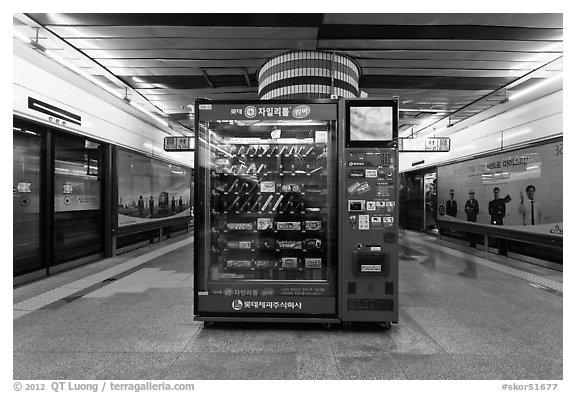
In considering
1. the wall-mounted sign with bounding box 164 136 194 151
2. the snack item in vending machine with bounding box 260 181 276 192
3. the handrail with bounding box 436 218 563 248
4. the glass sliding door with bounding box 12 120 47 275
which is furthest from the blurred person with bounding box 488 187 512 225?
the glass sliding door with bounding box 12 120 47 275

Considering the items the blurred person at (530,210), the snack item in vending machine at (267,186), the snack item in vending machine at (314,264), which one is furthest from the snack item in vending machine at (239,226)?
the blurred person at (530,210)

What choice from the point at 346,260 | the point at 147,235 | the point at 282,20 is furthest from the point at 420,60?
the point at 147,235

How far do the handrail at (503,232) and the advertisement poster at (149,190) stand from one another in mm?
8995

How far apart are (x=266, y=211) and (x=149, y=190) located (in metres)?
6.35

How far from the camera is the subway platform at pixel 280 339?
2406mm

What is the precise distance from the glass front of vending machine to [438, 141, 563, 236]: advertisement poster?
16.6 ft

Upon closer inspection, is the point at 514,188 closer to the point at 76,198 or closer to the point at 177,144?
the point at 177,144

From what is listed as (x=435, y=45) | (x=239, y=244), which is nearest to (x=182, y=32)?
(x=239, y=244)

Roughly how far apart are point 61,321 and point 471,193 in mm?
9112

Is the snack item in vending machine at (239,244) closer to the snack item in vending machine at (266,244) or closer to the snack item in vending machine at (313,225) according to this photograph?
the snack item in vending machine at (266,244)

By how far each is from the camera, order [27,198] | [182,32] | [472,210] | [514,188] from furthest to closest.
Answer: [472,210]
[514,188]
[27,198]
[182,32]

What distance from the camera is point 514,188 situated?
653 centimetres

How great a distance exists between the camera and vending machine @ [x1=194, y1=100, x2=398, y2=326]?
10.3 feet

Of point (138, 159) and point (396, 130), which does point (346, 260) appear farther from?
point (138, 159)
